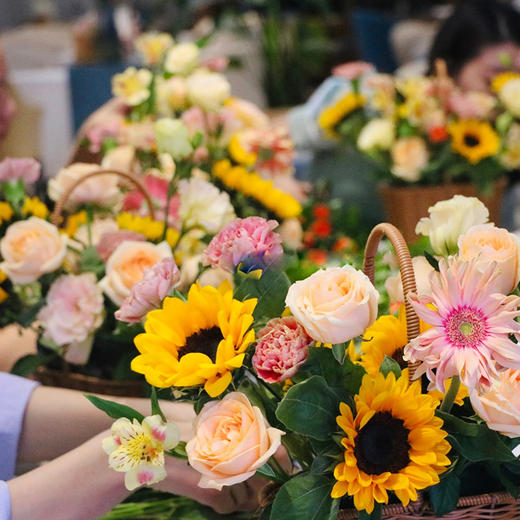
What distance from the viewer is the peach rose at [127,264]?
0.88 m

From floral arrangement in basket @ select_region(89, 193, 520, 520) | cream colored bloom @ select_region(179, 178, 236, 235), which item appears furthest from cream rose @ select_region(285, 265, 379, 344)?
cream colored bloom @ select_region(179, 178, 236, 235)

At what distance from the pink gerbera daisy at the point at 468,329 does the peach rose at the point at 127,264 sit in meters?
0.41

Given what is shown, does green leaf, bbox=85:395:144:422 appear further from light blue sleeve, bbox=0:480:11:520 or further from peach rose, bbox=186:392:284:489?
light blue sleeve, bbox=0:480:11:520

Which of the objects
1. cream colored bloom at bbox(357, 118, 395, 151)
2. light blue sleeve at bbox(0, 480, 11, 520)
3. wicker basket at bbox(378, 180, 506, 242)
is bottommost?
wicker basket at bbox(378, 180, 506, 242)

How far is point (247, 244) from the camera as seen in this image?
640 mm

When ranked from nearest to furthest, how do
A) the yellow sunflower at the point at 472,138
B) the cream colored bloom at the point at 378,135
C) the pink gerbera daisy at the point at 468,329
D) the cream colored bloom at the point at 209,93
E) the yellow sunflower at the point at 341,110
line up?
the pink gerbera daisy at the point at 468,329 < the cream colored bloom at the point at 209,93 < the yellow sunflower at the point at 472,138 < the cream colored bloom at the point at 378,135 < the yellow sunflower at the point at 341,110

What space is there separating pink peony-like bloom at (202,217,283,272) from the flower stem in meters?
0.17

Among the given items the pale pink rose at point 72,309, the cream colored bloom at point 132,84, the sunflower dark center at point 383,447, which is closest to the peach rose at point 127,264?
the pale pink rose at point 72,309

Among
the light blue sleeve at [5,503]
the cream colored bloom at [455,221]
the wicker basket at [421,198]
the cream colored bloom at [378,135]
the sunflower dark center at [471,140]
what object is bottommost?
the wicker basket at [421,198]

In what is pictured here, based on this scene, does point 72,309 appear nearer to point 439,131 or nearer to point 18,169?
point 18,169

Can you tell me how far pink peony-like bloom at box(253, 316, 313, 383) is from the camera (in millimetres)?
564

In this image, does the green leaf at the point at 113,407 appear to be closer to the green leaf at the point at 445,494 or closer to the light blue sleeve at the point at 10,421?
the green leaf at the point at 445,494

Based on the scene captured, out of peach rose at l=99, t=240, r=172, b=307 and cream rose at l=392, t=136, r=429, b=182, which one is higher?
peach rose at l=99, t=240, r=172, b=307

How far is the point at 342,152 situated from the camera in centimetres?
207
